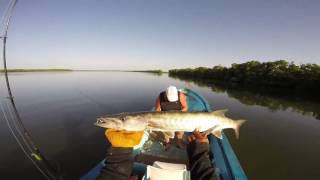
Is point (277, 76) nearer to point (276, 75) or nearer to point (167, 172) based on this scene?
point (276, 75)

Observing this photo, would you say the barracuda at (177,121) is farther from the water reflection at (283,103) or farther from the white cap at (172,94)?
the water reflection at (283,103)

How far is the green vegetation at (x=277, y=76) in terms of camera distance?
36.2 meters

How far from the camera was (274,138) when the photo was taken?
11.3 meters

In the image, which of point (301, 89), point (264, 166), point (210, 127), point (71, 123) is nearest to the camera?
point (210, 127)

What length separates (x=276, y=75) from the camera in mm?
45219

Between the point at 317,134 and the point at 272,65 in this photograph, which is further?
the point at 272,65

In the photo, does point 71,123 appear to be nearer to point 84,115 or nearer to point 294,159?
point 84,115

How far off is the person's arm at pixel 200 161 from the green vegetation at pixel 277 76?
38.2 metres

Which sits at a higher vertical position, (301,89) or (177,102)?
(177,102)

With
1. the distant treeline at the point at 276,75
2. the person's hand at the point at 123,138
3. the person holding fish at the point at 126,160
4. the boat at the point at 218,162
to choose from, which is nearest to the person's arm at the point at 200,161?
the person holding fish at the point at 126,160

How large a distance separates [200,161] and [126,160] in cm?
110

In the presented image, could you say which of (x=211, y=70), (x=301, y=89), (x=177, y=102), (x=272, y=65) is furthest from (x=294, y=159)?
(x=211, y=70)

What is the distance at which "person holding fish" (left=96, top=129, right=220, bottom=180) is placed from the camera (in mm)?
2900

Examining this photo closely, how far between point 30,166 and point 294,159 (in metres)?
9.47
